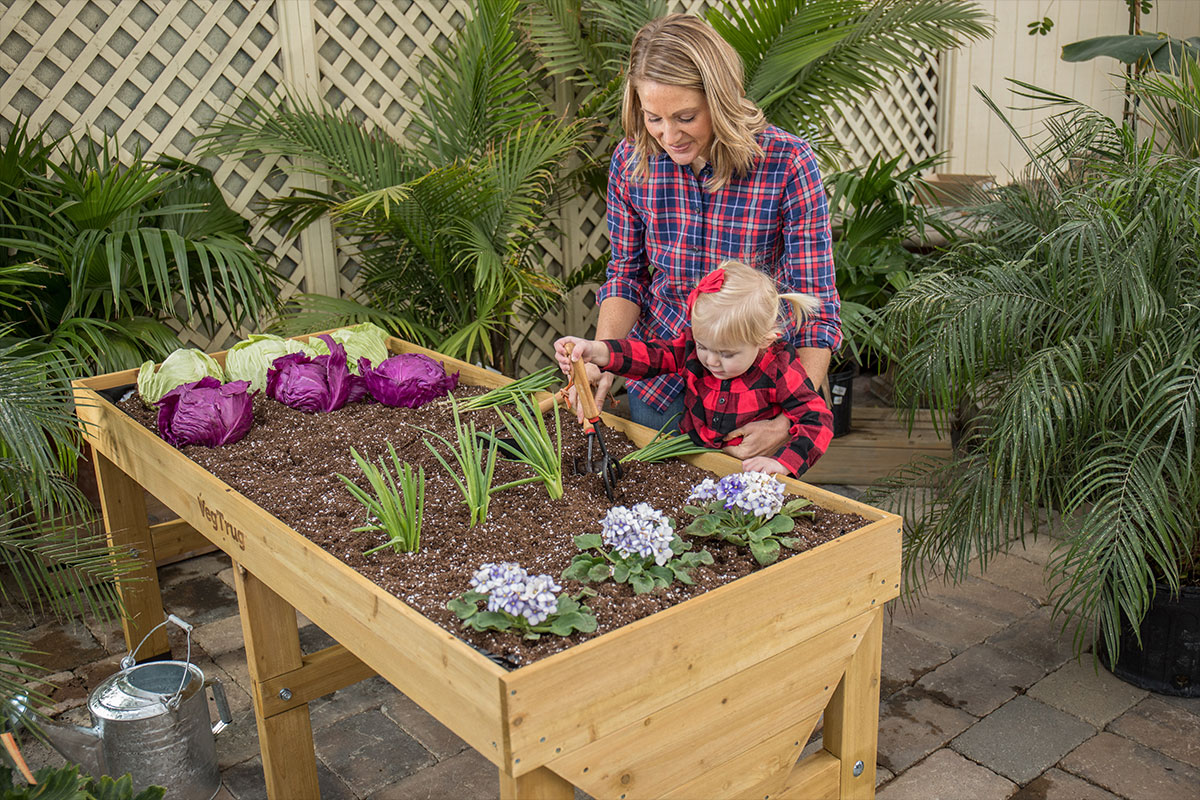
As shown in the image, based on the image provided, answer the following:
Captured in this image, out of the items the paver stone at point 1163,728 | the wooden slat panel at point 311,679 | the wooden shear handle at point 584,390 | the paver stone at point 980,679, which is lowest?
the paver stone at point 980,679

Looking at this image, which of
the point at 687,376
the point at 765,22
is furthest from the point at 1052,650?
the point at 765,22

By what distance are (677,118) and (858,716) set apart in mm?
1169

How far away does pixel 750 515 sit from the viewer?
1.69 metres

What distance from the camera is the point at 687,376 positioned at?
2.16m

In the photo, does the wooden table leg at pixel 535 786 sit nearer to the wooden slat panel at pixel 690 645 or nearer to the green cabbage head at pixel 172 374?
the wooden slat panel at pixel 690 645

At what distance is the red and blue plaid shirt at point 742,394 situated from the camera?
1.98m

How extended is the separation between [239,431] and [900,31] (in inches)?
122

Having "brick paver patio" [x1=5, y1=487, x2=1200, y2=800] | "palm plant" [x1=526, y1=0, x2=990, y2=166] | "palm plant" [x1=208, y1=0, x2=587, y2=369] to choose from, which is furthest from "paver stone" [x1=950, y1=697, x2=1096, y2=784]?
"palm plant" [x1=526, y1=0, x2=990, y2=166]

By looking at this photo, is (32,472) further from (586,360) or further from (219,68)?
(219,68)

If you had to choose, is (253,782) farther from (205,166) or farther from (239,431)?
(205,166)

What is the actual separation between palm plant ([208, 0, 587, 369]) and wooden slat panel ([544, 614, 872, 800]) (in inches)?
79.1

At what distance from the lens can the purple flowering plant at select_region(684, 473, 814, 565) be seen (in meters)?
1.63

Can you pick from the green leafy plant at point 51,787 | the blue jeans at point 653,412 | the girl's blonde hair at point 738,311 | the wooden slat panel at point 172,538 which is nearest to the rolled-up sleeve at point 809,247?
the girl's blonde hair at point 738,311

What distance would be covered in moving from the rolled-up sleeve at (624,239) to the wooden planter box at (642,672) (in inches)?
16.6
